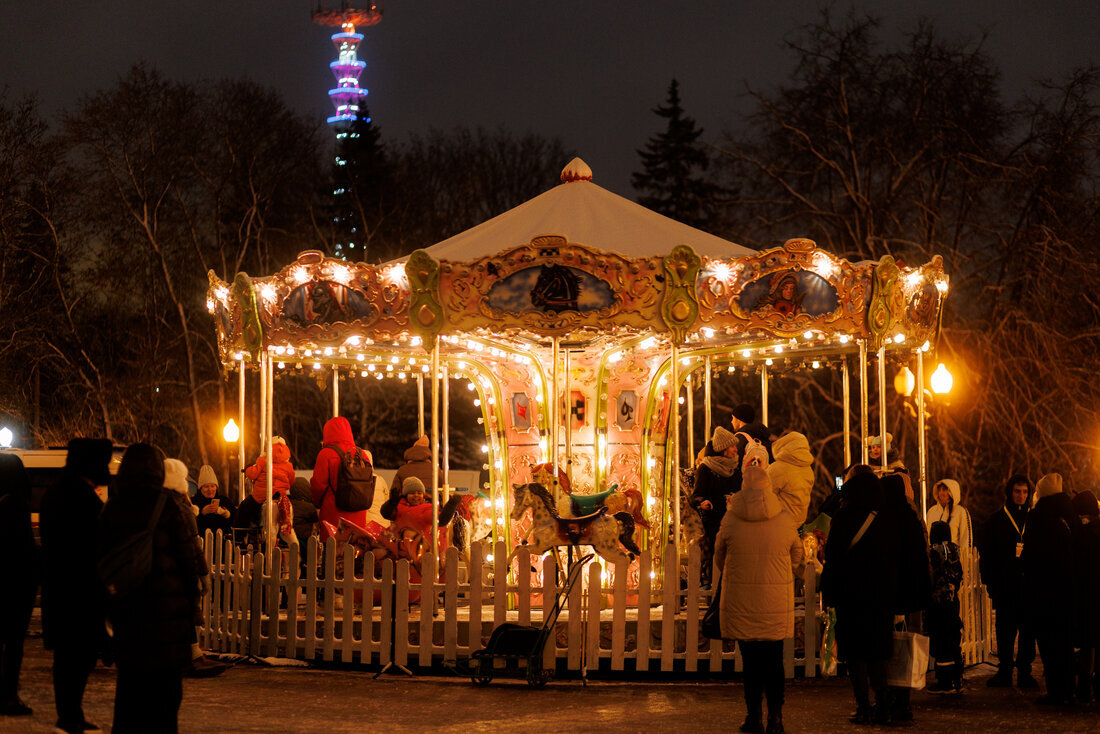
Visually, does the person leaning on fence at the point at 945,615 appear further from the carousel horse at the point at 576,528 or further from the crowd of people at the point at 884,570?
the carousel horse at the point at 576,528

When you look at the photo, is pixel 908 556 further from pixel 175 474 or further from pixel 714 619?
pixel 175 474

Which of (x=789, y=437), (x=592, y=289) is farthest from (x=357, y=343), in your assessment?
(x=789, y=437)

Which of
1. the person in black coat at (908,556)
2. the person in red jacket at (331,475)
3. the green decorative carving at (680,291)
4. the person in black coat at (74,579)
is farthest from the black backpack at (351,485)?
the person in black coat at (908,556)

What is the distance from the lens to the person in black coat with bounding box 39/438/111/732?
24.7 feet

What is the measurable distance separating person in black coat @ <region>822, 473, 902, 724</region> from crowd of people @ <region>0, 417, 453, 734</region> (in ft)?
13.4

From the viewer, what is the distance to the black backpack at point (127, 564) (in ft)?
21.6

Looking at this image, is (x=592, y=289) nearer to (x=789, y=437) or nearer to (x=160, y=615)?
(x=789, y=437)

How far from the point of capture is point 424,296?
12172 mm

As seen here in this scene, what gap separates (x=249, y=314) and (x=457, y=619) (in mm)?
3804

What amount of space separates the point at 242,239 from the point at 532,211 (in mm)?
19641

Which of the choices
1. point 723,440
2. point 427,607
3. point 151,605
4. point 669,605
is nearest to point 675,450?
point 723,440

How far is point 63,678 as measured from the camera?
7531 millimetres

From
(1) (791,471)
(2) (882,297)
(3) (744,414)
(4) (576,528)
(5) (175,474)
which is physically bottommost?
(4) (576,528)

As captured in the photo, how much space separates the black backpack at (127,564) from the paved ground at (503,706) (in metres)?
1.98
